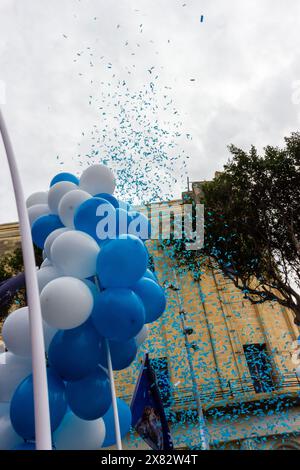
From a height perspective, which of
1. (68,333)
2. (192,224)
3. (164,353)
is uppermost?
(192,224)

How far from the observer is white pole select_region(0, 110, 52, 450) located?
2709 mm

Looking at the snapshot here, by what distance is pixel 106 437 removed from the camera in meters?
4.33

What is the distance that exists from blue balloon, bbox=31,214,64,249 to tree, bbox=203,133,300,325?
644cm

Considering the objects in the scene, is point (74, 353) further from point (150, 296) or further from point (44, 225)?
point (44, 225)

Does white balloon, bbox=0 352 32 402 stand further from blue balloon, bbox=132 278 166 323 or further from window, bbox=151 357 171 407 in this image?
window, bbox=151 357 171 407

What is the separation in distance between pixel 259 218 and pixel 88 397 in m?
8.54

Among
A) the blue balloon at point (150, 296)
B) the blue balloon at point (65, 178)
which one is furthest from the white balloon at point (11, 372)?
the blue balloon at point (65, 178)

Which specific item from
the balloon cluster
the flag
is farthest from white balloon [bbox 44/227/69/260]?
the flag

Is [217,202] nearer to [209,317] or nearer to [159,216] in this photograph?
[159,216]

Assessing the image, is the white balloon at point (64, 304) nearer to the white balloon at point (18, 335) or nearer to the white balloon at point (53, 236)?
the white balloon at point (18, 335)

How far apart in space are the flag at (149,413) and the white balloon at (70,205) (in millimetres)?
3103

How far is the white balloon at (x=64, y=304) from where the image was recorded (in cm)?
354
